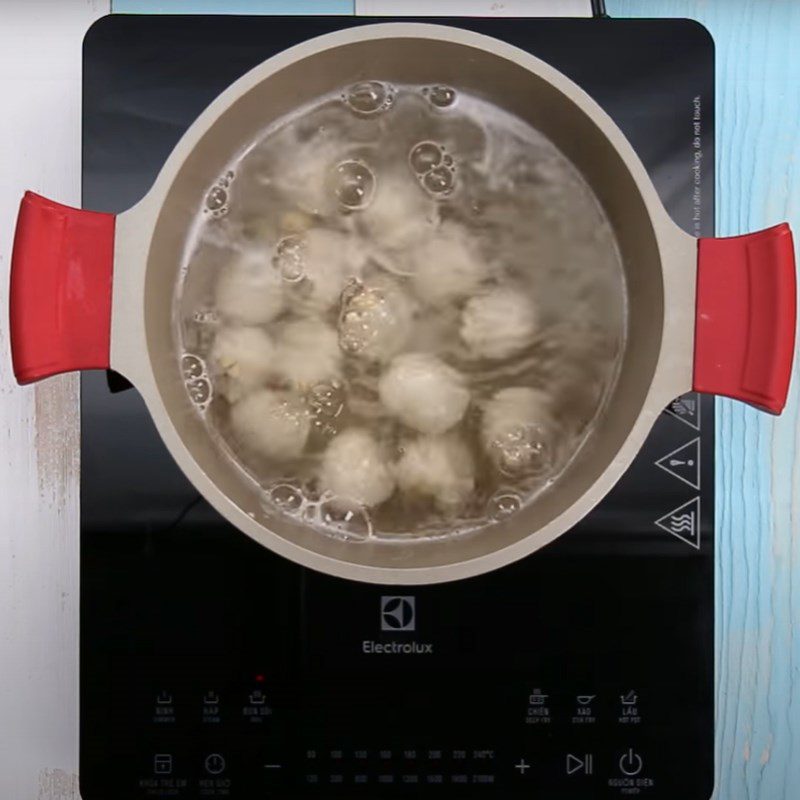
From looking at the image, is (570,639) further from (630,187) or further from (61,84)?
(61,84)

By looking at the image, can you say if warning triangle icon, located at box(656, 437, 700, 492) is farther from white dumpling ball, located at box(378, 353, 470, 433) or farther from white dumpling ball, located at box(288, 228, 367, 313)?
white dumpling ball, located at box(288, 228, 367, 313)

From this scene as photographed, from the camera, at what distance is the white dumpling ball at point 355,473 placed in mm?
643

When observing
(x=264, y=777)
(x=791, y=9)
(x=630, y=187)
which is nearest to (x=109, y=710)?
(x=264, y=777)

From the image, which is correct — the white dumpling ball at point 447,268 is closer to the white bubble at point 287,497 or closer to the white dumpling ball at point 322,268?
the white dumpling ball at point 322,268

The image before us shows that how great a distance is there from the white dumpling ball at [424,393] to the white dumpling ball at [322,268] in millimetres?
74

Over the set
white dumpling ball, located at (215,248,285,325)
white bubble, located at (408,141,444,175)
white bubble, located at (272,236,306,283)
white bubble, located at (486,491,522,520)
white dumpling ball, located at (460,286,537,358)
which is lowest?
white bubble, located at (486,491,522,520)

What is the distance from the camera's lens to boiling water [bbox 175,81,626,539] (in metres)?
0.65

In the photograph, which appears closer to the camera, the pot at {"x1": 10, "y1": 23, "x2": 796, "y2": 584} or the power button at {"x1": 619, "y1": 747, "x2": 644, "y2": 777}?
the pot at {"x1": 10, "y1": 23, "x2": 796, "y2": 584}

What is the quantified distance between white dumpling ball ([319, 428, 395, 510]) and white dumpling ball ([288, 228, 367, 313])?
11cm

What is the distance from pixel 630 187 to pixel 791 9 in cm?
25

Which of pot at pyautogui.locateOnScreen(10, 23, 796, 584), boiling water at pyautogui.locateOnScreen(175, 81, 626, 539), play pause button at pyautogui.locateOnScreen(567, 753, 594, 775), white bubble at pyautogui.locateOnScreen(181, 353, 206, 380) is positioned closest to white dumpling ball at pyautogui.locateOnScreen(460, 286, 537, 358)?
boiling water at pyautogui.locateOnScreen(175, 81, 626, 539)

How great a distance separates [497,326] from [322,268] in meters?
0.14

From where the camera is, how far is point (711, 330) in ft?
1.77

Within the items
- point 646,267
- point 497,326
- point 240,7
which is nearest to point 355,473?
point 497,326
